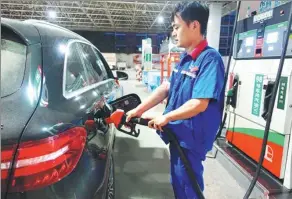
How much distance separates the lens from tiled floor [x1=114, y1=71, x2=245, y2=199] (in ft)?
7.50

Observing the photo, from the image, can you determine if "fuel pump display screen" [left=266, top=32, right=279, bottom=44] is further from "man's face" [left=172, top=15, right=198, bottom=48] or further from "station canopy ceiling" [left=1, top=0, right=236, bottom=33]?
"station canopy ceiling" [left=1, top=0, right=236, bottom=33]

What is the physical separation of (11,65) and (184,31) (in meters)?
0.95

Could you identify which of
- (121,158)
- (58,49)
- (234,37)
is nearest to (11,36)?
(58,49)

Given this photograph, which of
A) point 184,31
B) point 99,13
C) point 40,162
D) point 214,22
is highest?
point 99,13

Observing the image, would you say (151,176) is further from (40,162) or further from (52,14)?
(52,14)

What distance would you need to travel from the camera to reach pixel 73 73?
1.45m

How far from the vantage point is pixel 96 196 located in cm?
114

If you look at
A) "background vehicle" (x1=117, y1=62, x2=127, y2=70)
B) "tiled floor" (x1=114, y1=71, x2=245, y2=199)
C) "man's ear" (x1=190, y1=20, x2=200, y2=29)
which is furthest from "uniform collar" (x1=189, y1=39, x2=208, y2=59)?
"background vehicle" (x1=117, y1=62, x2=127, y2=70)

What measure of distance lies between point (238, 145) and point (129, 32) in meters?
23.6

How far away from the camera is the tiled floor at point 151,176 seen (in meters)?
2.29

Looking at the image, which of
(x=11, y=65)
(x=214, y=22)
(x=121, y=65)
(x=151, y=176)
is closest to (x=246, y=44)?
(x=151, y=176)

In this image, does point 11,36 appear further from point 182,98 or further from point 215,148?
point 215,148

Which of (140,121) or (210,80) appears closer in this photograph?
(210,80)

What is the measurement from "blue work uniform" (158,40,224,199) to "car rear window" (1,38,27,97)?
0.86m
